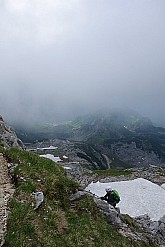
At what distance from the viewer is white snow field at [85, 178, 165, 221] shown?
4923 cm

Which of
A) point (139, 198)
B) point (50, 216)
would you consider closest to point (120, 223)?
point (50, 216)

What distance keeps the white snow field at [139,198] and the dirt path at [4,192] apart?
93.9 ft

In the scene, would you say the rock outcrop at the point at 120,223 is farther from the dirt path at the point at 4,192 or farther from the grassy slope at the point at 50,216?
the dirt path at the point at 4,192

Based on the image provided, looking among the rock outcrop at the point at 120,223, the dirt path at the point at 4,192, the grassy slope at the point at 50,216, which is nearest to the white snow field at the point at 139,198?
the rock outcrop at the point at 120,223

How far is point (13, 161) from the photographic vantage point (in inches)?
950

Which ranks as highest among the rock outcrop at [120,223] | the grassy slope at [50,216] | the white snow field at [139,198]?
the grassy slope at [50,216]

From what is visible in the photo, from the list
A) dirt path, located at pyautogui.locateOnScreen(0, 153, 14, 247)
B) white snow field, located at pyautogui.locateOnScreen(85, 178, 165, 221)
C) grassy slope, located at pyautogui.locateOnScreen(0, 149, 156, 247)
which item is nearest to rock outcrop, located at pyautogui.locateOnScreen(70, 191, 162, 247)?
grassy slope, located at pyautogui.locateOnScreen(0, 149, 156, 247)

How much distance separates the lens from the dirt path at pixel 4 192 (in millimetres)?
15920

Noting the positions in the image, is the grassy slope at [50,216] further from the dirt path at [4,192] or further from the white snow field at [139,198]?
the white snow field at [139,198]

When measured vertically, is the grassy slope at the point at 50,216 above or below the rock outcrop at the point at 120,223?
above

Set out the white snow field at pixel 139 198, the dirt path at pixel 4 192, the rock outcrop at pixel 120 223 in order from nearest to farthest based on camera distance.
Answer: the dirt path at pixel 4 192 < the rock outcrop at pixel 120 223 < the white snow field at pixel 139 198

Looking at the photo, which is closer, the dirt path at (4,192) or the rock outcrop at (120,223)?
the dirt path at (4,192)

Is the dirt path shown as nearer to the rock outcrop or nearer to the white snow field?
the rock outcrop

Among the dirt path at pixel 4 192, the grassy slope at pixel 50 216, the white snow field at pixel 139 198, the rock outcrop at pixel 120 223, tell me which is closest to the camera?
the dirt path at pixel 4 192
